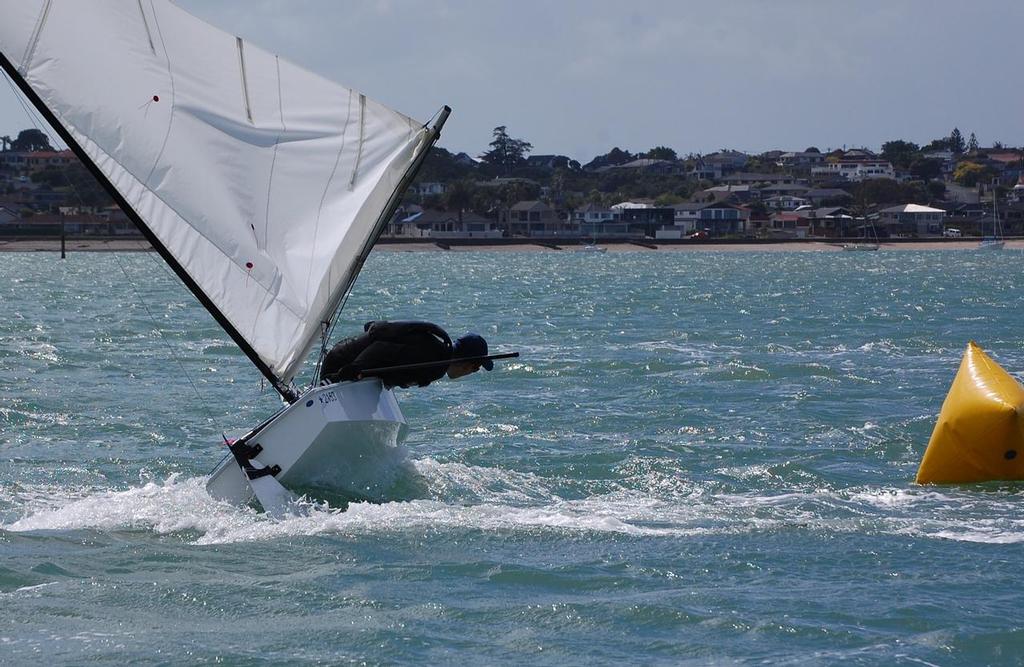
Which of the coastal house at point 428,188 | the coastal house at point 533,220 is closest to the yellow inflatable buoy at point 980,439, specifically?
the coastal house at point 533,220

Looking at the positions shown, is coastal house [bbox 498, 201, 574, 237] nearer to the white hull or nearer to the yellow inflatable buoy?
the yellow inflatable buoy

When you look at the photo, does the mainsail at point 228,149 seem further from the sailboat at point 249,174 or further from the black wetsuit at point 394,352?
the black wetsuit at point 394,352

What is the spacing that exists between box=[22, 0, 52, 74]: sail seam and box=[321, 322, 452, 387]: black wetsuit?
2.87 m

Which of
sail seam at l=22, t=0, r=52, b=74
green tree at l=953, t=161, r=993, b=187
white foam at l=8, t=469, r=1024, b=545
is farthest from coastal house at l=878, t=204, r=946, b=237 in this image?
sail seam at l=22, t=0, r=52, b=74

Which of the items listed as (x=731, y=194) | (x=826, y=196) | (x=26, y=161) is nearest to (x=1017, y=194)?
(x=826, y=196)

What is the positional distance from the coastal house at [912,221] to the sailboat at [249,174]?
5554 inches

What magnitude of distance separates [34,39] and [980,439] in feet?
25.8

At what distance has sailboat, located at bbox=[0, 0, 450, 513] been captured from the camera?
418 inches

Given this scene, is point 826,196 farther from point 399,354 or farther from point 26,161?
point 399,354

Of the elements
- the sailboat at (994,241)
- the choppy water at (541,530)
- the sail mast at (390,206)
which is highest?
the sail mast at (390,206)

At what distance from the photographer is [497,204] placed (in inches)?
5915

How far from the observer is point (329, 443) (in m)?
A: 10.9

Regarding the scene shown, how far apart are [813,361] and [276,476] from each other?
13.7 meters

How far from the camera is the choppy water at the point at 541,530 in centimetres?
829
